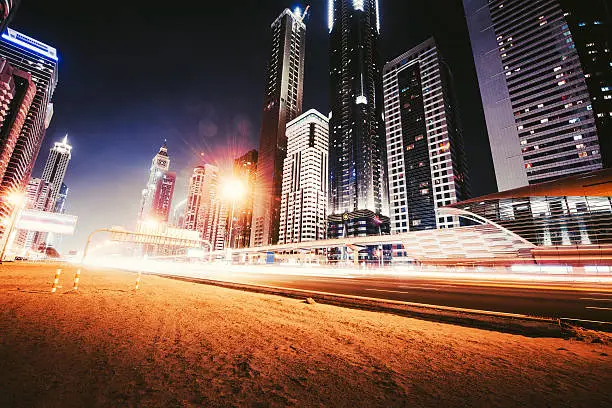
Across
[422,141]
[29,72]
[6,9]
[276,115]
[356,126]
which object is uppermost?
[276,115]

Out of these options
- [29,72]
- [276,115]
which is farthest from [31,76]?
[276,115]

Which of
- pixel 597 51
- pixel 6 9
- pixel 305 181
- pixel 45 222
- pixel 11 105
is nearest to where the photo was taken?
pixel 6 9

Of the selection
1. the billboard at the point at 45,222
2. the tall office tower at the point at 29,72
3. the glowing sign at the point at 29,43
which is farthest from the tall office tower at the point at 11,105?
the billboard at the point at 45,222

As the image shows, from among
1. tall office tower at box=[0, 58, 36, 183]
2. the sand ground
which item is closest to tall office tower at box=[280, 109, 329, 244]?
tall office tower at box=[0, 58, 36, 183]

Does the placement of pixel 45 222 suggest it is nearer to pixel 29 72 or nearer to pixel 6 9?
pixel 6 9

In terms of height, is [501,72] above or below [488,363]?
above

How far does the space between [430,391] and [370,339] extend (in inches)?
86.0

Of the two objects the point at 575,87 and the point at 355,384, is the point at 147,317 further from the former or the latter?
the point at 575,87

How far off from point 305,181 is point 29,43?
526 feet

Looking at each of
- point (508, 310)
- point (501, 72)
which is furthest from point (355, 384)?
point (501, 72)

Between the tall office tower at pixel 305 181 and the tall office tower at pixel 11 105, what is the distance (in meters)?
119

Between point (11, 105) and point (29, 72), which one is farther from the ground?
point (29, 72)

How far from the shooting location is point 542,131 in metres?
92.3

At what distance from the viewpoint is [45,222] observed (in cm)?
5022
